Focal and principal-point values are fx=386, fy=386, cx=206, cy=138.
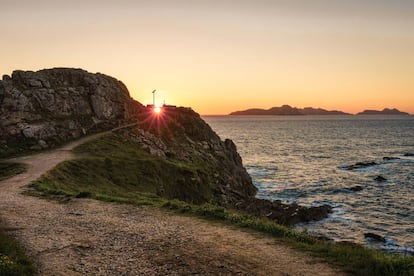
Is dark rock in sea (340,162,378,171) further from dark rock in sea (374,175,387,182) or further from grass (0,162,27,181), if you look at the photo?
grass (0,162,27,181)

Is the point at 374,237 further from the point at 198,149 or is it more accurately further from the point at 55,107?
the point at 55,107

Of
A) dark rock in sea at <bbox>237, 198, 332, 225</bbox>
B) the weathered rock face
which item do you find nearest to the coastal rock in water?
dark rock in sea at <bbox>237, 198, 332, 225</bbox>

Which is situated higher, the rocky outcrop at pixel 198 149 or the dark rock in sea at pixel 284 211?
the rocky outcrop at pixel 198 149

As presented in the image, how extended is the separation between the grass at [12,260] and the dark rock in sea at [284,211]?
37.4 meters

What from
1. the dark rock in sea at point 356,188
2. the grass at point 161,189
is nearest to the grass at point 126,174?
the grass at point 161,189

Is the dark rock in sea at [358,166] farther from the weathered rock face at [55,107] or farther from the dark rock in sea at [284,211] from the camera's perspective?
the weathered rock face at [55,107]

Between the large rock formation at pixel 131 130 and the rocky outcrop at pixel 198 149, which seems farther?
the rocky outcrop at pixel 198 149

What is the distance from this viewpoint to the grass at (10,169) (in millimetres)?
42500

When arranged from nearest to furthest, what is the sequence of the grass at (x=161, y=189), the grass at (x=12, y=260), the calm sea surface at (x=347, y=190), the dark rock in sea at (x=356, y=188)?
the grass at (x=12, y=260)
the grass at (x=161, y=189)
the calm sea surface at (x=347, y=190)
the dark rock in sea at (x=356, y=188)

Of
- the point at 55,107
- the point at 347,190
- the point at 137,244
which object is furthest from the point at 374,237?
the point at 55,107

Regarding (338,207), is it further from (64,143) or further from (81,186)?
(64,143)

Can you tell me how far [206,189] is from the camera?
57312 millimetres

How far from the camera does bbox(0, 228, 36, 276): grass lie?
1550 cm

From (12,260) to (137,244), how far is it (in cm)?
612
